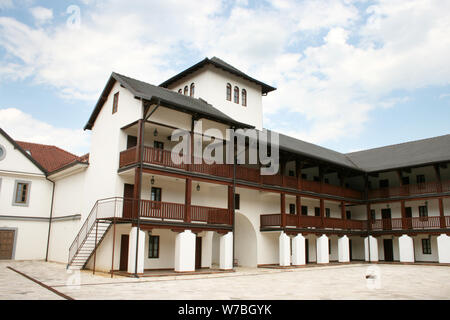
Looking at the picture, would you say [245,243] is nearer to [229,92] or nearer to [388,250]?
[229,92]

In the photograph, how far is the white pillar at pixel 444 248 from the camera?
26.9 meters

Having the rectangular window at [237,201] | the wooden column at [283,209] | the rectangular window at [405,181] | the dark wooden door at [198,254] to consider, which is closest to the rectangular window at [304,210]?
the wooden column at [283,209]

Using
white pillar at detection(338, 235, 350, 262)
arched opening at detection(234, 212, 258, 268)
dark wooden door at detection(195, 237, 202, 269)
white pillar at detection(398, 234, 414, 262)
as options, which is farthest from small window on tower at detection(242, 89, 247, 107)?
white pillar at detection(398, 234, 414, 262)

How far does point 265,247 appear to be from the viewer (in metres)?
25.6

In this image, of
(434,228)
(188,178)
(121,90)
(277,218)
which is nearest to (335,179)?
(434,228)

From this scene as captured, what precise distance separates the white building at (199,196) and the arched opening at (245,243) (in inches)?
3.5

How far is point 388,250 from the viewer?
3212 centimetres

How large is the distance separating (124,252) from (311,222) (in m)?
13.6

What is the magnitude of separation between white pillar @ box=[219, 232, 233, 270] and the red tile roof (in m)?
13.9

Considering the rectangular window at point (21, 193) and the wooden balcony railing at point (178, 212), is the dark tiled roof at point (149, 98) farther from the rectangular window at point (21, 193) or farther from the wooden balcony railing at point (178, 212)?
the rectangular window at point (21, 193)

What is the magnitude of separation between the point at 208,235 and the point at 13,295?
12868 mm

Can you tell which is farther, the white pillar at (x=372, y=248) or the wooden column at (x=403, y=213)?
the white pillar at (x=372, y=248)

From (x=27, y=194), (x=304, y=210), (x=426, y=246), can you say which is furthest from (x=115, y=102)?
(x=426, y=246)

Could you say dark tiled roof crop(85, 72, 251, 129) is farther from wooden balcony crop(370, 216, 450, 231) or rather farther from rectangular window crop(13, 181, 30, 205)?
wooden balcony crop(370, 216, 450, 231)
